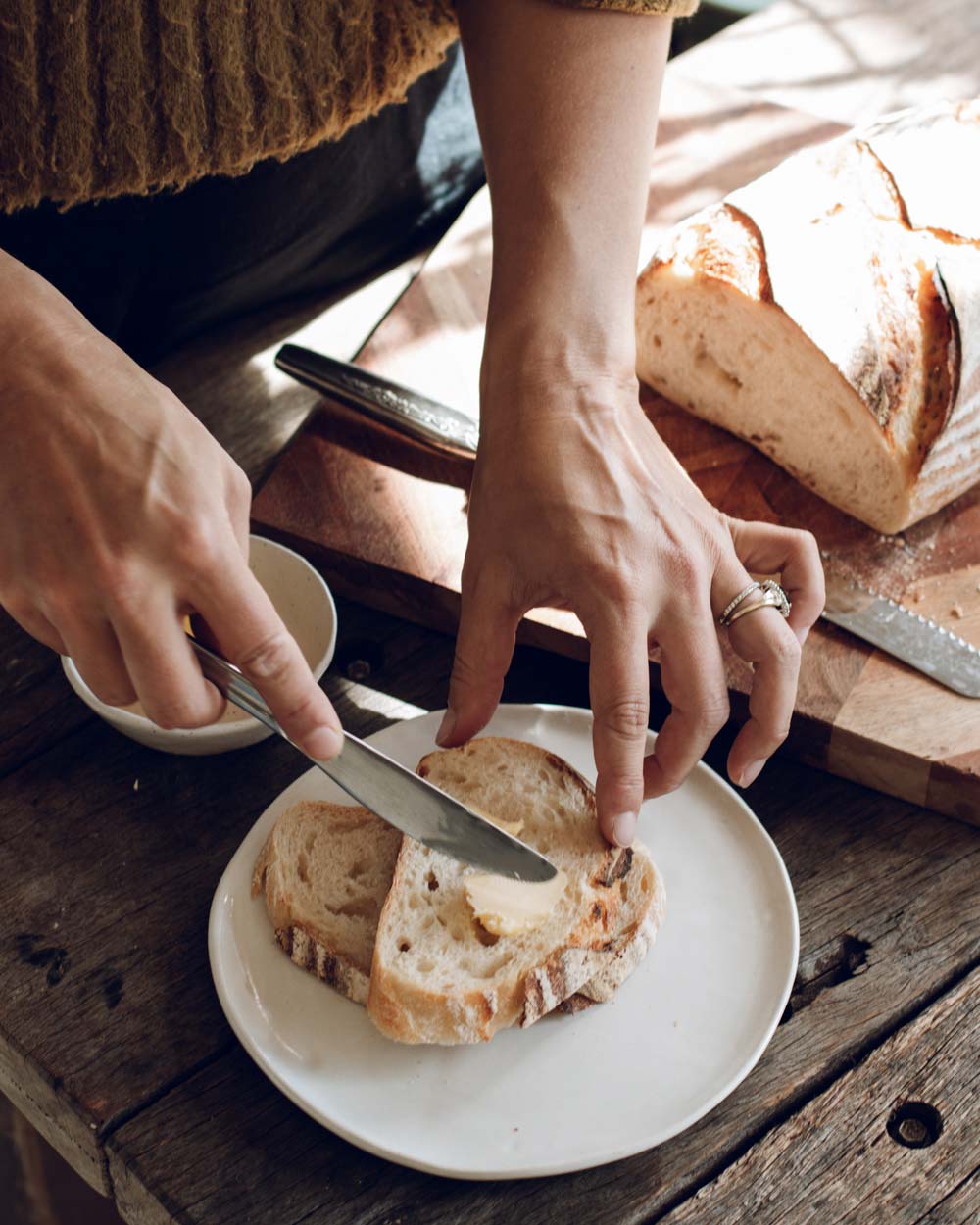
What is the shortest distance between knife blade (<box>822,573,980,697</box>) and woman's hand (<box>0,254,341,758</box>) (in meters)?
0.73

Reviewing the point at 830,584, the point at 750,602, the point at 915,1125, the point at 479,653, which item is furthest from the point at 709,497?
the point at 915,1125

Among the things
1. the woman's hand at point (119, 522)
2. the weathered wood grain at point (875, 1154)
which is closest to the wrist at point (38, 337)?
the woman's hand at point (119, 522)

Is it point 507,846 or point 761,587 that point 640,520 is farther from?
point 507,846

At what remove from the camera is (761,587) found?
113 centimetres

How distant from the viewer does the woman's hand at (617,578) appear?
1041mm

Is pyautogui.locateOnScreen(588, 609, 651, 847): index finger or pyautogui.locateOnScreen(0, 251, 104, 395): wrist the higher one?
pyautogui.locateOnScreen(0, 251, 104, 395): wrist

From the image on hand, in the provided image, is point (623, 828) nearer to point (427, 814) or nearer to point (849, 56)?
point (427, 814)

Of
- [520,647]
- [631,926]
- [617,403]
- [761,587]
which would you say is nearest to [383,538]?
[520,647]

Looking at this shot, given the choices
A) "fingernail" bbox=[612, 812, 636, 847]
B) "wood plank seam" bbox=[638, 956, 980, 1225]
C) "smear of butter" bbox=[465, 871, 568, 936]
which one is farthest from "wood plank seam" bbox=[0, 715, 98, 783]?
"wood plank seam" bbox=[638, 956, 980, 1225]

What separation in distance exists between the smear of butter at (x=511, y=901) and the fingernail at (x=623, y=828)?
6cm

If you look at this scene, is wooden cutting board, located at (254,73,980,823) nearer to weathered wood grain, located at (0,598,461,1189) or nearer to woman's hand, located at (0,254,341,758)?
weathered wood grain, located at (0,598,461,1189)

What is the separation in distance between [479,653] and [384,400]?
1.79ft

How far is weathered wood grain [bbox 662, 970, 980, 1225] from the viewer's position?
919mm

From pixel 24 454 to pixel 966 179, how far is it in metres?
1.41
